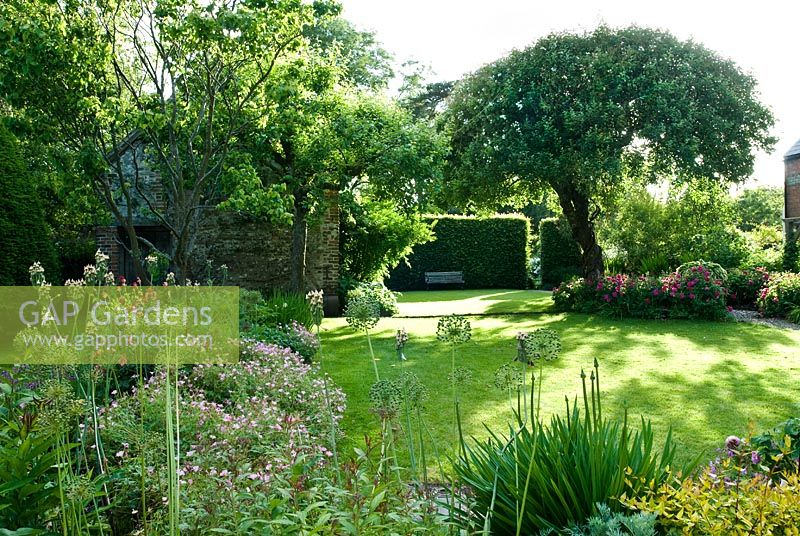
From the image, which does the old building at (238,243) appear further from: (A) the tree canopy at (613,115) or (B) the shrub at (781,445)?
(B) the shrub at (781,445)

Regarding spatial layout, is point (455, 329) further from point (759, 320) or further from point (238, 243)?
point (238, 243)

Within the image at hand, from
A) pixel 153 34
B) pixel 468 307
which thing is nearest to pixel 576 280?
pixel 468 307

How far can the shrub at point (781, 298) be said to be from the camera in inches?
501

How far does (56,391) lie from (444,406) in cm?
509

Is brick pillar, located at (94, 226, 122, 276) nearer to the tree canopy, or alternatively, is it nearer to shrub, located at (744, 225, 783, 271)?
the tree canopy

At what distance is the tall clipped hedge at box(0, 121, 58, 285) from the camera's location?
364 inches

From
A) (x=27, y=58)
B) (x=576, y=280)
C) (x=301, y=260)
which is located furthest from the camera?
(x=576, y=280)

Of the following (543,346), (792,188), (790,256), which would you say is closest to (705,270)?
(790,256)

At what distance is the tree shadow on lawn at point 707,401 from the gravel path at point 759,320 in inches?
159

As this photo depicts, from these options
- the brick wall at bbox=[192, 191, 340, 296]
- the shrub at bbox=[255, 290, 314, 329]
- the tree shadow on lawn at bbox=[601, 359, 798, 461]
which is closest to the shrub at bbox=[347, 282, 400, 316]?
the brick wall at bbox=[192, 191, 340, 296]

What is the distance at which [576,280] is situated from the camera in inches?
604

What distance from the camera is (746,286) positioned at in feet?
47.0

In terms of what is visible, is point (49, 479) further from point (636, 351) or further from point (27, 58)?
point (636, 351)

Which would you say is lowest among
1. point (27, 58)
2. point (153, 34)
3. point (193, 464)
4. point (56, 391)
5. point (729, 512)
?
point (193, 464)
